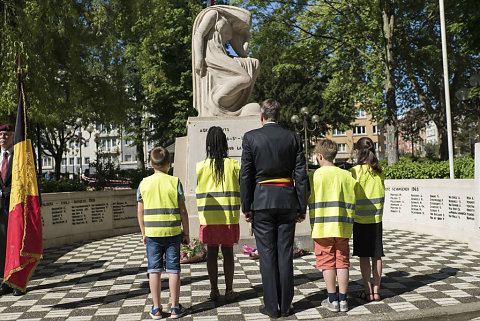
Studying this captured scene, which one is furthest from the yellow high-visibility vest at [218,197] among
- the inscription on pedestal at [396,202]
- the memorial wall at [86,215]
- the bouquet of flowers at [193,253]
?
the inscription on pedestal at [396,202]

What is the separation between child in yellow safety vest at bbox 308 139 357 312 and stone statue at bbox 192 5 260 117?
14.0 feet

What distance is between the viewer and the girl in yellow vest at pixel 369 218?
4801 millimetres

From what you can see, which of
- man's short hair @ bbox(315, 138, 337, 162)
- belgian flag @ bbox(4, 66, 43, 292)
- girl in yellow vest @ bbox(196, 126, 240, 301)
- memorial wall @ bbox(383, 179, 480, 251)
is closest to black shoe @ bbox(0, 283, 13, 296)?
belgian flag @ bbox(4, 66, 43, 292)


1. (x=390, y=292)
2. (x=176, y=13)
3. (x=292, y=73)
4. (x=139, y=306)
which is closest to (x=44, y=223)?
(x=139, y=306)

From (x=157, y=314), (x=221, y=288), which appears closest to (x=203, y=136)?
(x=221, y=288)

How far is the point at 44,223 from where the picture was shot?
9758mm

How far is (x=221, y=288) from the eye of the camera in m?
5.51

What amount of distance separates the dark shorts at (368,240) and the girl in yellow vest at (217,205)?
134 centimetres

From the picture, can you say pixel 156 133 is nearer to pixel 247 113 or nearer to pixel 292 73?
pixel 292 73

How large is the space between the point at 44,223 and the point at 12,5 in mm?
5318

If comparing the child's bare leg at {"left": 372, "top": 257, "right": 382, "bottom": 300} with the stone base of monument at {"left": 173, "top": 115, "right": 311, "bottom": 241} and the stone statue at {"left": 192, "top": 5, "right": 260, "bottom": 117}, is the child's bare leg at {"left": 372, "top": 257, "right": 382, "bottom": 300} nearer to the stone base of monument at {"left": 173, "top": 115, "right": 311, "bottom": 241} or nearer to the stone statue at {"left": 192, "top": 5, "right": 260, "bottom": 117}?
the stone base of monument at {"left": 173, "top": 115, "right": 311, "bottom": 241}

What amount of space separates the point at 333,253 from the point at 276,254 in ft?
2.01

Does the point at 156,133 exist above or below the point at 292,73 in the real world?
below

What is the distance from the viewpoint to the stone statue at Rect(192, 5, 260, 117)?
342 inches
